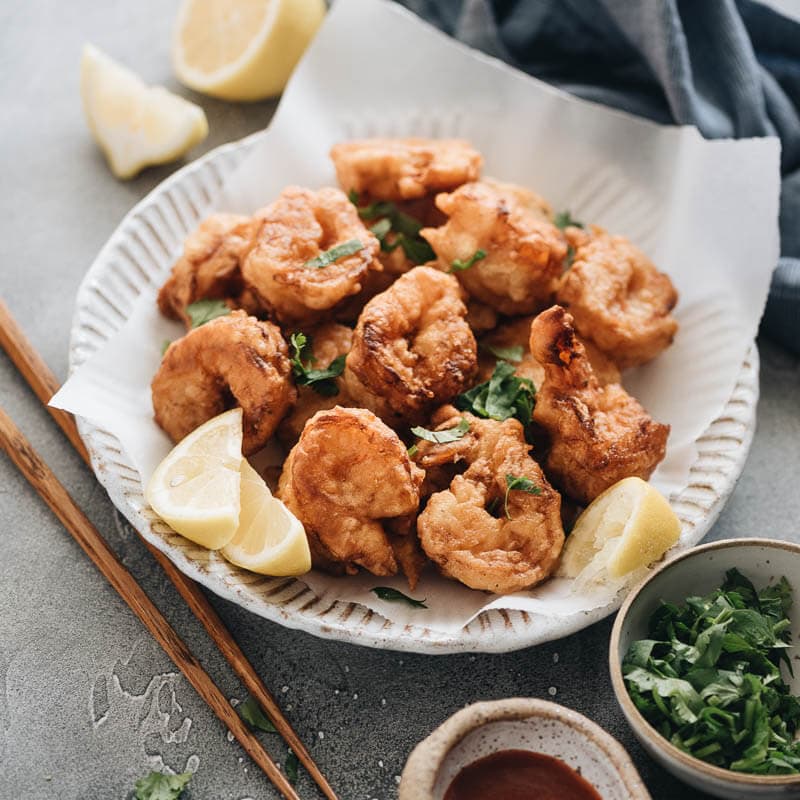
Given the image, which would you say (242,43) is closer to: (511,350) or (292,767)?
(511,350)

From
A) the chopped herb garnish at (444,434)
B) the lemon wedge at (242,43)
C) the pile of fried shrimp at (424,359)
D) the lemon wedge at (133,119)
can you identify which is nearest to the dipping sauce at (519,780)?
the pile of fried shrimp at (424,359)

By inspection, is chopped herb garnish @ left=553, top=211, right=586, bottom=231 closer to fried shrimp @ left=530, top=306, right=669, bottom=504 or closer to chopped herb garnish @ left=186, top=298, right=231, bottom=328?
fried shrimp @ left=530, top=306, right=669, bottom=504

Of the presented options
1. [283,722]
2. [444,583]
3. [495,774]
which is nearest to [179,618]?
[283,722]

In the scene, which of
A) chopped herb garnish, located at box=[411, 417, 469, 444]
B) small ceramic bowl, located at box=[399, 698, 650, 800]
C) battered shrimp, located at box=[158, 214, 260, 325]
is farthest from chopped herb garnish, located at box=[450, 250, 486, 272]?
small ceramic bowl, located at box=[399, 698, 650, 800]

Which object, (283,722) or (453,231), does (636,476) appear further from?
(283,722)

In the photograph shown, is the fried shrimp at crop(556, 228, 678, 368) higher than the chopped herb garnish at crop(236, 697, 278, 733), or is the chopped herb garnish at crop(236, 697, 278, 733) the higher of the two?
the fried shrimp at crop(556, 228, 678, 368)

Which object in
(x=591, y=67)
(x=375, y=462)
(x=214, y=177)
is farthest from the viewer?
(x=591, y=67)
